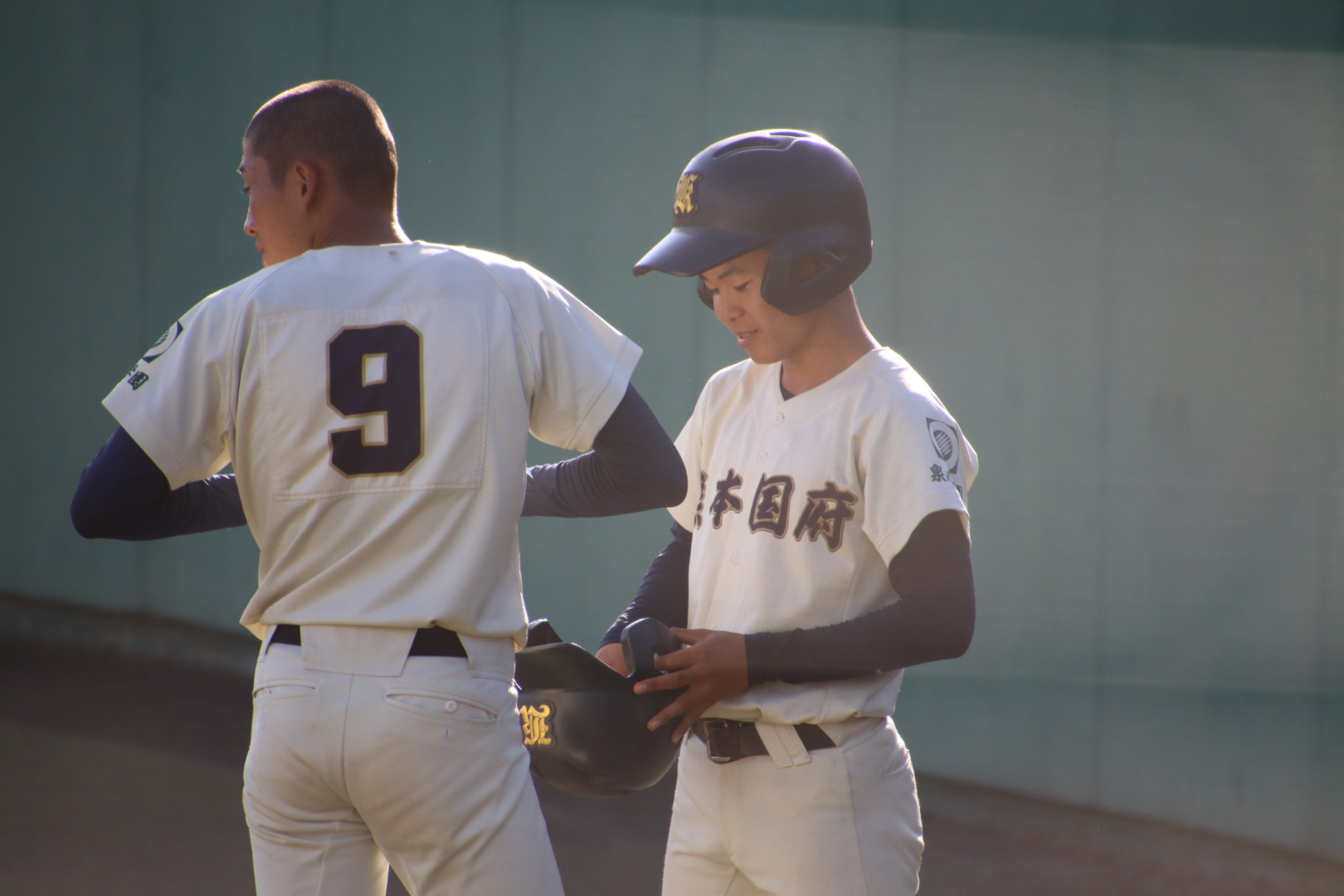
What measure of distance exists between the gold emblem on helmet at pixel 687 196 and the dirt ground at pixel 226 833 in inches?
91.2

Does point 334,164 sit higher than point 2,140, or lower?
lower

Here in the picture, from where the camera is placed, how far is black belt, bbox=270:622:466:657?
1.62 meters

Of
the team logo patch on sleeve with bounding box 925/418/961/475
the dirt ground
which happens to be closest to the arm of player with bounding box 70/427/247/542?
the team logo patch on sleeve with bounding box 925/418/961/475

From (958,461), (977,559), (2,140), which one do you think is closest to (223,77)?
(2,140)

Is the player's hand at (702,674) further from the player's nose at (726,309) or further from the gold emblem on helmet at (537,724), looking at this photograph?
the player's nose at (726,309)

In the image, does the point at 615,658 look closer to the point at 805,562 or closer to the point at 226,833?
the point at 805,562

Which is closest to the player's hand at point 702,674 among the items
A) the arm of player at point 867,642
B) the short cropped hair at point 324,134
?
the arm of player at point 867,642

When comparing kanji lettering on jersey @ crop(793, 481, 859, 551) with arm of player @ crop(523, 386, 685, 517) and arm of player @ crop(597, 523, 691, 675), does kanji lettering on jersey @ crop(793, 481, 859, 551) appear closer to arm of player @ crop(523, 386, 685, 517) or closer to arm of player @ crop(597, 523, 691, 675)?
arm of player @ crop(523, 386, 685, 517)

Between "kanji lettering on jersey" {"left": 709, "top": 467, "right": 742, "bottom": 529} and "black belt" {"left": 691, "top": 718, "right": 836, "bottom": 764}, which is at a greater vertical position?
"kanji lettering on jersey" {"left": 709, "top": 467, "right": 742, "bottom": 529}

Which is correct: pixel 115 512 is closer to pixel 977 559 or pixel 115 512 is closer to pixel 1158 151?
pixel 977 559

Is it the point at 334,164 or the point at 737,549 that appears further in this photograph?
the point at 737,549

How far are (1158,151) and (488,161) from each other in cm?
283

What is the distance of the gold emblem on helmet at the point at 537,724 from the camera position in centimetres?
185

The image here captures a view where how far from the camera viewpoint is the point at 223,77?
581cm
